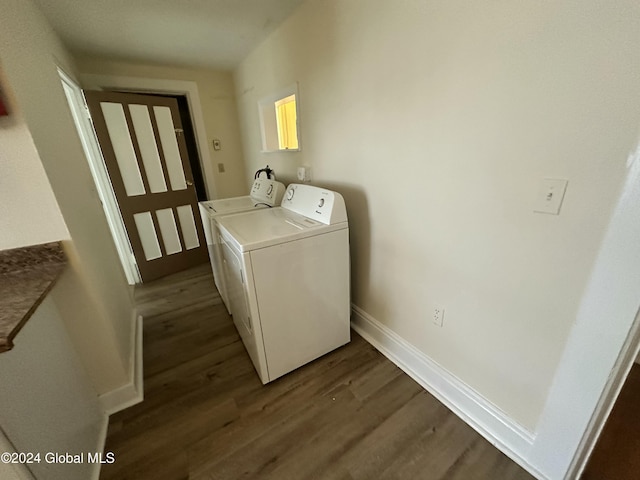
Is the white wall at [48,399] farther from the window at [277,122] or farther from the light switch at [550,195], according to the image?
the window at [277,122]

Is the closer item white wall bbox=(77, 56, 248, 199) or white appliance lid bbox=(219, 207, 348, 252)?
white appliance lid bbox=(219, 207, 348, 252)

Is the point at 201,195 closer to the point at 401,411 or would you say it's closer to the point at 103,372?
the point at 103,372

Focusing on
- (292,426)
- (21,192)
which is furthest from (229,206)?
(292,426)

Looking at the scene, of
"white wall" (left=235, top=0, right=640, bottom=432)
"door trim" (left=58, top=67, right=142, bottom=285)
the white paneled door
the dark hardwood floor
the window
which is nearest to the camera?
"white wall" (left=235, top=0, right=640, bottom=432)

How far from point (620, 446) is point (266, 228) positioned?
6.41 ft

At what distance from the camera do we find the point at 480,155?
3.28ft

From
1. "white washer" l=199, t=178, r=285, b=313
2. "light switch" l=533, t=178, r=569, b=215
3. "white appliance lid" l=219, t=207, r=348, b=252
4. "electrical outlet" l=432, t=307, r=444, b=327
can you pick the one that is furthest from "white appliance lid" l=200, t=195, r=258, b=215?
"light switch" l=533, t=178, r=569, b=215

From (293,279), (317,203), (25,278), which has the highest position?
(317,203)

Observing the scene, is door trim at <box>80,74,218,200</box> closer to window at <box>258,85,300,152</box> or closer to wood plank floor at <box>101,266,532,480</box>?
window at <box>258,85,300,152</box>

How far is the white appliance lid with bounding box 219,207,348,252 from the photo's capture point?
1296mm

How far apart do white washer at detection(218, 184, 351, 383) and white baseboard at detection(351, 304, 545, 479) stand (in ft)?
0.88

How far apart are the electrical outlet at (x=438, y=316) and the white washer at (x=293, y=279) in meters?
0.54

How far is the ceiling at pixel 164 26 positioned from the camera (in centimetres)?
160

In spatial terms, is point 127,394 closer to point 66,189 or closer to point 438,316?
point 66,189
